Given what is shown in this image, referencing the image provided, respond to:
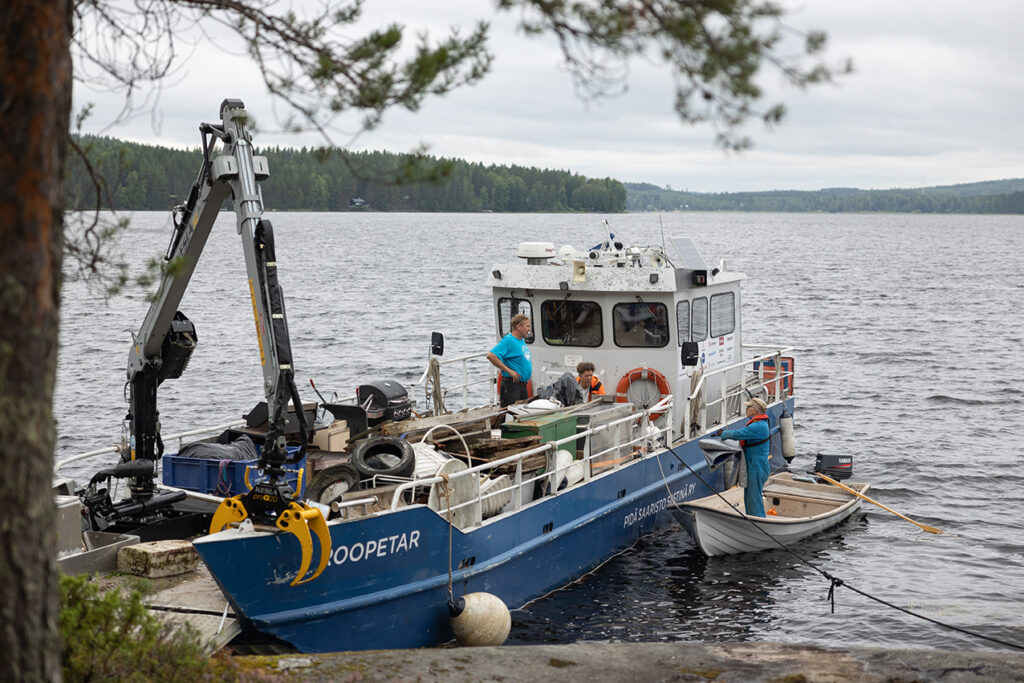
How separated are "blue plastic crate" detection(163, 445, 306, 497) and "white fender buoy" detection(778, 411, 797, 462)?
863 cm

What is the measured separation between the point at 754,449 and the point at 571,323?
3051 millimetres

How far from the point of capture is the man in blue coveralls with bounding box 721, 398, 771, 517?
12.7m

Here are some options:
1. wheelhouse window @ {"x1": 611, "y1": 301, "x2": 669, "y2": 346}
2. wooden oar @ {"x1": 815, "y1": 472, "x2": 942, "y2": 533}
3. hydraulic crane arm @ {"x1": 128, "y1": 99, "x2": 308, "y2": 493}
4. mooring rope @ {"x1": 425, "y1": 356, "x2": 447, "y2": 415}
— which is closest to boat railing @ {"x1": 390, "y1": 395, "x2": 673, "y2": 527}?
wheelhouse window @ {"x1": 611, "y1": 301, "x2": 669, "y2": 346}

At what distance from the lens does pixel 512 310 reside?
572 inches

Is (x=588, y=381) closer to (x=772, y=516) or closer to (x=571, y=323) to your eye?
(x=571, y=323)

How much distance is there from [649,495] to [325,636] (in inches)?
228

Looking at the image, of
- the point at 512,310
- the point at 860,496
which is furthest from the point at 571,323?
the point at 860,496

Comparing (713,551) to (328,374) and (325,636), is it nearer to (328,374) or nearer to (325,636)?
(325,636)

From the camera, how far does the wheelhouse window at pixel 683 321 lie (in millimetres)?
13844

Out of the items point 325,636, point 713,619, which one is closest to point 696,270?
point 713,619

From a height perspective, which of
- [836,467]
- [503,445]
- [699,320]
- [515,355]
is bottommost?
[836,467]

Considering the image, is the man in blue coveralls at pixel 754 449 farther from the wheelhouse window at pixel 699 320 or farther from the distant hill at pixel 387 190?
the distant hill at pixel 387 190

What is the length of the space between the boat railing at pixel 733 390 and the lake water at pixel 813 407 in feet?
5.94

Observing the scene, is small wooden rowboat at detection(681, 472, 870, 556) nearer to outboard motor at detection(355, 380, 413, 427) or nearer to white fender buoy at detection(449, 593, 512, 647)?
outboard motor at detection(355, 380, 413, 427)
